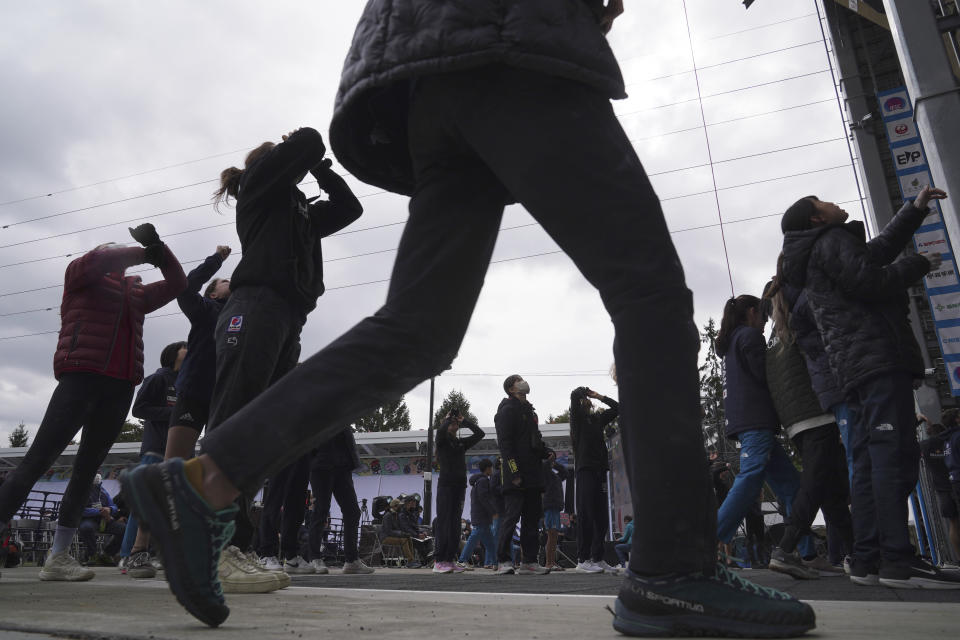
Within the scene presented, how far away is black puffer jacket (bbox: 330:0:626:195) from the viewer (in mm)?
1302

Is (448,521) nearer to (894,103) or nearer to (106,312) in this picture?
(106,312)

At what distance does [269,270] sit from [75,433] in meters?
1.51

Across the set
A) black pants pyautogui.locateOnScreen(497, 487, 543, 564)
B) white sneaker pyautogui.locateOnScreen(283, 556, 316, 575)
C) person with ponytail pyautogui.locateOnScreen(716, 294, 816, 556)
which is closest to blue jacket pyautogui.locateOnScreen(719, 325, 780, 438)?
person with ponytail pyautogui.locateOnScreen(716, 294, 816, 556)

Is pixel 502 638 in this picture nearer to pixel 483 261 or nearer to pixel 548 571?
pixel 483 261

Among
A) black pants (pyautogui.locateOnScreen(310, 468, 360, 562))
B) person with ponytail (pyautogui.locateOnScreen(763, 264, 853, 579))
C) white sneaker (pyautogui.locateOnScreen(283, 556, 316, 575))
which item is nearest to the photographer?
person with ponytail (pyautogui.locateOnScreen(763, 264, 853, 579))

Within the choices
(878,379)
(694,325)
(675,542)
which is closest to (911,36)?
(878,379)

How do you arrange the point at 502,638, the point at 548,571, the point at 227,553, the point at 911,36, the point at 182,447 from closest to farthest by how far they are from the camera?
the point at 502,638 < the point at 227,553 < the point at 182,447 < the point at 911,36 < the point at 548,571

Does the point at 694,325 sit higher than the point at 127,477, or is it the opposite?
the point at 694,325

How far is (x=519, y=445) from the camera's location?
6.66 m

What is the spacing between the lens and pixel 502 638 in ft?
3.81

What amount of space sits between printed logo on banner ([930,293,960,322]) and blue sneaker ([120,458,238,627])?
7945 mm

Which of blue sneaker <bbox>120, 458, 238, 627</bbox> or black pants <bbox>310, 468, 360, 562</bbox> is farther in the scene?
black pants <bbox>310, 468, 360, 562</bbox>

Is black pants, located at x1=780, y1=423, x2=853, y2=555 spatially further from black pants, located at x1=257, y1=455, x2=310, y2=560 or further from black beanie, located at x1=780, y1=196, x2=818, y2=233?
black pants, located at x1=257, y1=455, x2=310, y2=560

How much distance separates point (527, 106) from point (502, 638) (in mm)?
941
